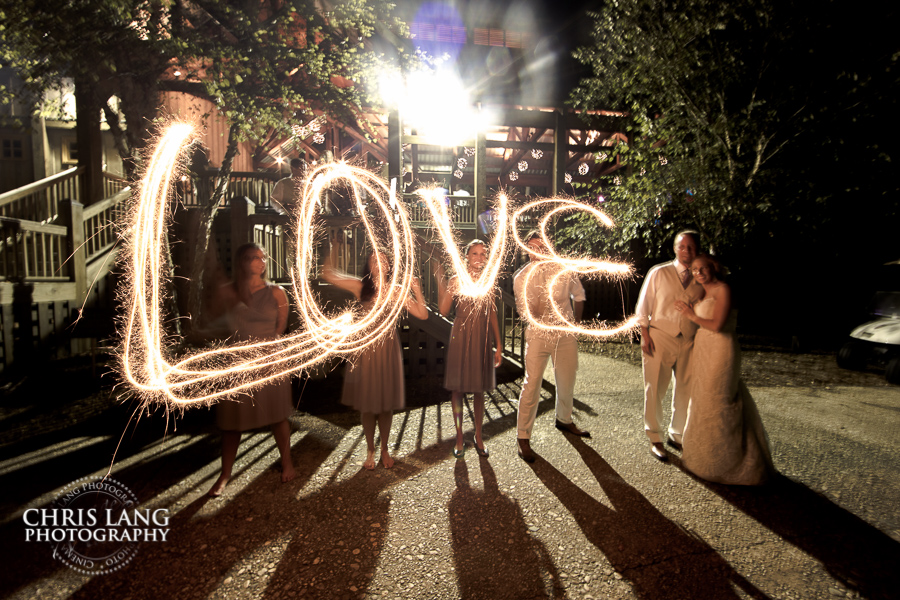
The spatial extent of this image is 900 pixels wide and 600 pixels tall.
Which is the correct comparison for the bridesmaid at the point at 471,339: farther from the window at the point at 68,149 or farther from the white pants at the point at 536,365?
the window at the point at 68,149

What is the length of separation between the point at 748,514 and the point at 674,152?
638 centimetres

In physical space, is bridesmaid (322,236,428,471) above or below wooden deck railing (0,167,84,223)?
below

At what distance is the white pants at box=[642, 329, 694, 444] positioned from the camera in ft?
13.1

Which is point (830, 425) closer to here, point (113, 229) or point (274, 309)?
point (274, 309)

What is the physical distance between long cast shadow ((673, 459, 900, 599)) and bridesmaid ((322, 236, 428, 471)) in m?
2.81

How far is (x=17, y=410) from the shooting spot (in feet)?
18.2

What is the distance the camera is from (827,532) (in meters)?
2.84

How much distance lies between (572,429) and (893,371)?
678 cm

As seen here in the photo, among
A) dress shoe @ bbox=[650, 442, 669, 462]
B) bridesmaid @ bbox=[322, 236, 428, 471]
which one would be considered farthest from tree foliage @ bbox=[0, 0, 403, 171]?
dress shoe @ bbox=[650, 442, 669, 462]

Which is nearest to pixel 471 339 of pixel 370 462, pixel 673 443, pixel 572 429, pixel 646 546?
pixel 370 462

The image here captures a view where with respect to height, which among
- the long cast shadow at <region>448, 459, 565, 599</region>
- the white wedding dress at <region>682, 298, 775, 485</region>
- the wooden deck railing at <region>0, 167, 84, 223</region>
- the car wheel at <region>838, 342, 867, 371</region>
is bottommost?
the car wheel at <region>838, 342, 867, 371</region>

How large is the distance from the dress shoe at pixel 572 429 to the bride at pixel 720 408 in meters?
1.14

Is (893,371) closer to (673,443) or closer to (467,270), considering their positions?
(673,443)

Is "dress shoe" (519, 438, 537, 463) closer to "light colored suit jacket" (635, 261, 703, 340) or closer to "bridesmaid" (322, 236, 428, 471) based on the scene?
"bridesmaid" (322, 236, 428, 471)
